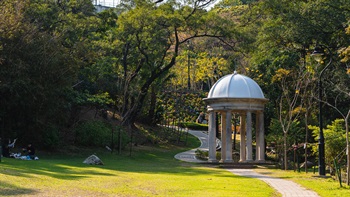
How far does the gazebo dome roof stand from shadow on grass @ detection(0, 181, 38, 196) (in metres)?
19.9

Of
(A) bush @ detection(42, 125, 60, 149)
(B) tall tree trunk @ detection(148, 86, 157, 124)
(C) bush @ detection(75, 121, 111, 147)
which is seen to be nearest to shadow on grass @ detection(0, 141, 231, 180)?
(C) bush @ detection(75, 121, 111, 147)

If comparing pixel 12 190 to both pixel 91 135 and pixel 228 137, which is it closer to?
pixel 228 137

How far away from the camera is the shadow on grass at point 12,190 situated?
1452cm

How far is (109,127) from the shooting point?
44594 millimetres

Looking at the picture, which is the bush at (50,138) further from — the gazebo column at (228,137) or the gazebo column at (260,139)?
the gazebo column at (260,139)

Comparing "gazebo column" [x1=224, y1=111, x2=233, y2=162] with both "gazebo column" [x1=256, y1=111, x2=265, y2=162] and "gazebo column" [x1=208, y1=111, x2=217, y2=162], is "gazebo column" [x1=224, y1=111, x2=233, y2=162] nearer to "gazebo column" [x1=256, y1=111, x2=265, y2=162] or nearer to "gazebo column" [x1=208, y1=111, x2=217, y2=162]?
"gazebo column" [x1=208, y1=111, x2=217, y2=162]

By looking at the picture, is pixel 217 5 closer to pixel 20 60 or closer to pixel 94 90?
pixel 94 90

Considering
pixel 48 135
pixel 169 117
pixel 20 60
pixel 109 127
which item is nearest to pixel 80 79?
pixel 109 127

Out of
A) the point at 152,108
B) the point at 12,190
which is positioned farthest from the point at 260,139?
the point at 152,108

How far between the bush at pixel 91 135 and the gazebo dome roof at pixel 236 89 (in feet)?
33.6

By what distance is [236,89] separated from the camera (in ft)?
111

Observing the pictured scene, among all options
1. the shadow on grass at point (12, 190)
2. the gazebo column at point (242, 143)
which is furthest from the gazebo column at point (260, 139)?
the shadow on grass at point (12, 190)

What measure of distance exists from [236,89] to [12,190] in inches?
824

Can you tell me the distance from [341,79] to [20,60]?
67.2 feet
